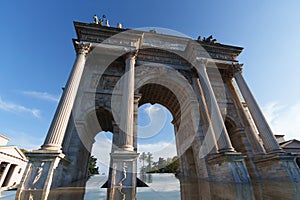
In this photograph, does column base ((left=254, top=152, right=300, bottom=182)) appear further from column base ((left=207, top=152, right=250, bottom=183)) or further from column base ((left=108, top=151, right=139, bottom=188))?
column base ((left=108, top=151, right=139, bottom=188))

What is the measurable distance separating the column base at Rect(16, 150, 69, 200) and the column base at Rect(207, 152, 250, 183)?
306 inches

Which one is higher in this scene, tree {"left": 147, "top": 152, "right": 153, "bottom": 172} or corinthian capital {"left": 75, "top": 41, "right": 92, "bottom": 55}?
corinthian capital {"left": 75, "top": 41, "right": 92, "bottom": 55}

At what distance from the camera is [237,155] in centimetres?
720

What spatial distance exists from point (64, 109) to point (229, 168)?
29.1 ft

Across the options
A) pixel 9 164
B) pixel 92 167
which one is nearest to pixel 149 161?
pixel 92 167

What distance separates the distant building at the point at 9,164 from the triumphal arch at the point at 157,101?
17614 millimetres

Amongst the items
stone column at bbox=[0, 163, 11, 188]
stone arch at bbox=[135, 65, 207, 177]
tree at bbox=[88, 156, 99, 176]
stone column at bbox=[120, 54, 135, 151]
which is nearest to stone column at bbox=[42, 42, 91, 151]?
stone column at bbox=[120, 54, 135, 151]

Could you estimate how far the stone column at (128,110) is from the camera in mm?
7367

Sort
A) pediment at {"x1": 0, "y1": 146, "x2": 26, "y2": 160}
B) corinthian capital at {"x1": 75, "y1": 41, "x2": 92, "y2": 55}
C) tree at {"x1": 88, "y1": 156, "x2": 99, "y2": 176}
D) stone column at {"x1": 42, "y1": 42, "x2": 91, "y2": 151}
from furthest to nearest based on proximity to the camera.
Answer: tree at {"x1": 88, "y1": 156, "x2": 99, "y2": 176} < pediment at {"x1": 0, "y1": 146, "x2": 26, "y2": 160} < corinthian capital at {"x1": 75, "y1": 41, "x2": 92, "y2": 55} < stone column at {"x1": 42, "y1": 42, "x2": 91, "y2": 151}

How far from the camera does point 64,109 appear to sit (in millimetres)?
7395

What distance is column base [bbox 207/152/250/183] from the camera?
21.6ft

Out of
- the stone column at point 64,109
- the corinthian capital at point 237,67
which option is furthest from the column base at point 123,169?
the corinthian capital at point 237,67

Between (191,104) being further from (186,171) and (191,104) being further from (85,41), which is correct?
(85,41)

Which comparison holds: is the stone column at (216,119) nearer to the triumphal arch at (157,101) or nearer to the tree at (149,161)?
the triumphal arch at (157,101)
